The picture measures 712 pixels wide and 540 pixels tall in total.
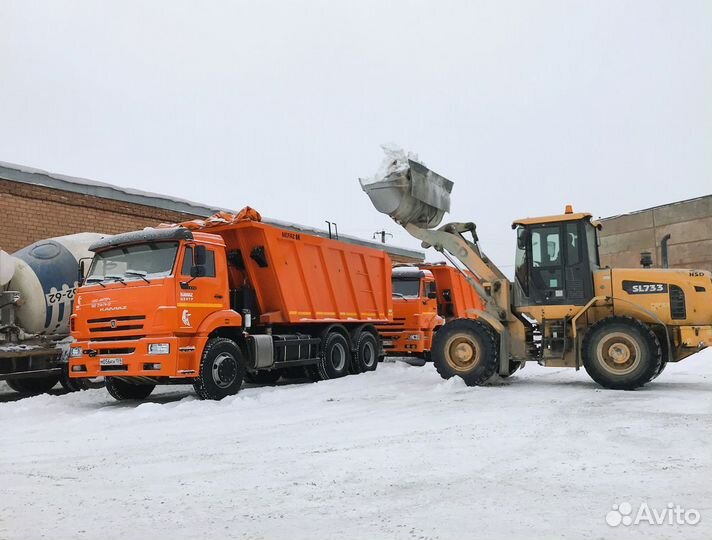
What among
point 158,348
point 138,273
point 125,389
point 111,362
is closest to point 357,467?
point 158,348

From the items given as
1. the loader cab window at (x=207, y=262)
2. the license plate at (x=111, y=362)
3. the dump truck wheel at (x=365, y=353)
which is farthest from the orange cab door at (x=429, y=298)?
the license plate at (x=111, y=362)

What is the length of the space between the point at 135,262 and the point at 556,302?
6822 mm

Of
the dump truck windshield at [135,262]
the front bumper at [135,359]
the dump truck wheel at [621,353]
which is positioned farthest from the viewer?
the dump truck wheel at [621,353]

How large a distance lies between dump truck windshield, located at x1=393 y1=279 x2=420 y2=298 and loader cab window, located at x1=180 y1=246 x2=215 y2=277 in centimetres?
764

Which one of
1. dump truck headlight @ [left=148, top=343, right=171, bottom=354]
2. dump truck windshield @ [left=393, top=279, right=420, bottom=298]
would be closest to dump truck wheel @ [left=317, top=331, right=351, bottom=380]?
dump truck windshield @ [left=393, top=279, right=420, bottom=298]

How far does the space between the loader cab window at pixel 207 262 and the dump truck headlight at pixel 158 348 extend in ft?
3.51

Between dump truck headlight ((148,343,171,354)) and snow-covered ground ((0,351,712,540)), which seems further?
dump truck headlight ((148,343,171,354))

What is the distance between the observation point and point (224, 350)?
9.95 m

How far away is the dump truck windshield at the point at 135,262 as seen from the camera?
9.48 metres

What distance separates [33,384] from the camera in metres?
11.7

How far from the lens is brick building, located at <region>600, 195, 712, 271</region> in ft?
99.7

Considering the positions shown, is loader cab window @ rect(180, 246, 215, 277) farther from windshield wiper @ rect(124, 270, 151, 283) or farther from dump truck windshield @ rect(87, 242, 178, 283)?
windshield wiper @ rect(124, 270, 151, 283)

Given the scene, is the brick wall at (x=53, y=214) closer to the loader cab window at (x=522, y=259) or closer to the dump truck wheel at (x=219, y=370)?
the dump truck wheel at (x=219, y=370)

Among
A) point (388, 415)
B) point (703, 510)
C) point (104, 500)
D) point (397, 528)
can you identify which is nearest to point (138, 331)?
point (388, 415)
